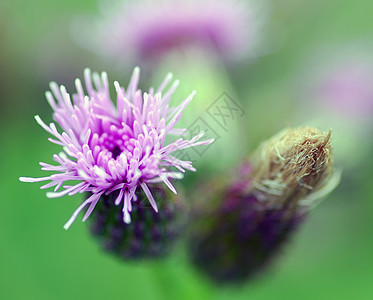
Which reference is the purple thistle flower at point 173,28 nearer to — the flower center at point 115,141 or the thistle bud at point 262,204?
the thistle bud at point 262,204

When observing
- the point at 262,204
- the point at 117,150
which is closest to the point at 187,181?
the point at 262,204

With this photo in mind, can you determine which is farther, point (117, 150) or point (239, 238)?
point (239, 238)

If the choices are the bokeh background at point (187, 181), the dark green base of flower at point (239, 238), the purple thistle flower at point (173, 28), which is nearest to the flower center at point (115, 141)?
the dark green base of flower at point (239, 238)

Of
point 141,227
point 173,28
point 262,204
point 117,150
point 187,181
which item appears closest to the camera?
point 117,150

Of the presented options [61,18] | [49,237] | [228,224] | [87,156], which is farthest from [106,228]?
[61,18]

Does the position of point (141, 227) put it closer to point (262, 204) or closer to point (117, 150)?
point (117, 150)

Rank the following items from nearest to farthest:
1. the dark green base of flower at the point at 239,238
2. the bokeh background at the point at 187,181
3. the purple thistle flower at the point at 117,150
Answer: the purple thistle flower at the point at 117,150 → the dark green base of flower at the point at 239,238 → the bokeh background at the point at 187,181
